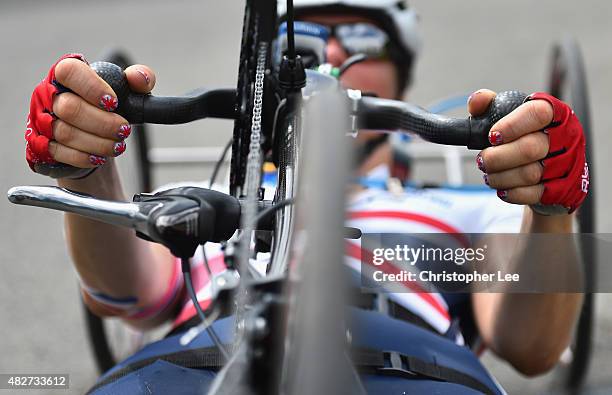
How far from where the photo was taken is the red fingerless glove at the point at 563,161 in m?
0.79

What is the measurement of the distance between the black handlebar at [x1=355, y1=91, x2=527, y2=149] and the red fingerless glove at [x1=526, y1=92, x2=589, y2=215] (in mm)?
31

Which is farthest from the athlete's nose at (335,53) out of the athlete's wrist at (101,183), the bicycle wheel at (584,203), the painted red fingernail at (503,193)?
the painted red fingernail at (503,193)

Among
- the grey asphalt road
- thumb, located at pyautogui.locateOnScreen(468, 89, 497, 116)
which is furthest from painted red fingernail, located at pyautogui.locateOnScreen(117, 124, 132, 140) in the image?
the grey asphalt road

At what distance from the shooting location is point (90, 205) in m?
0.68

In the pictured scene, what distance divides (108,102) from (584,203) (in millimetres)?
808

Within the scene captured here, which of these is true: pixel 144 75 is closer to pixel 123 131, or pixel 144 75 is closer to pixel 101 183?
pixel 123 131

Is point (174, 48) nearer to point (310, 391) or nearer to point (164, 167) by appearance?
point (164, 167)

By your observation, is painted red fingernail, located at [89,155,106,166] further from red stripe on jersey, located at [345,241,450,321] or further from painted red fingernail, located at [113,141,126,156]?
red stripe on jersey, located at [345,241,450,321]

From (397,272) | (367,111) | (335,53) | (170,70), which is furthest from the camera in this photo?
(170,70)

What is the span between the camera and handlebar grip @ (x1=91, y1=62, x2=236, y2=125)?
807 mm

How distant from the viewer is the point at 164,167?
2670 mm

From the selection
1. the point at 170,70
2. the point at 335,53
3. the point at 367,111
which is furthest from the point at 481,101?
the point at 170,70

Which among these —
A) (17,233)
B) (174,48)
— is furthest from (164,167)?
(174,48)

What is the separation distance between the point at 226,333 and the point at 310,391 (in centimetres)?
42
